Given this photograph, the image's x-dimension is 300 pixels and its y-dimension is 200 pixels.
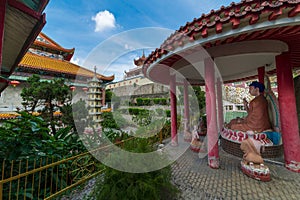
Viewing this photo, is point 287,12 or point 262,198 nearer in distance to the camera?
point 287,12

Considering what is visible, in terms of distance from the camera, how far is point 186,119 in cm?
524

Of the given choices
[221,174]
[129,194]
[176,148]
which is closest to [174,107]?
[176,148]

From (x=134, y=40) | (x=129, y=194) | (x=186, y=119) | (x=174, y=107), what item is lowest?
(x=129, y=194)

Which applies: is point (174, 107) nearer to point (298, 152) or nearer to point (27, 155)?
point (298, 152)

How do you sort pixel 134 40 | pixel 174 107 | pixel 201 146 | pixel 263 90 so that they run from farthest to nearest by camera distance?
pixel 174 107
pixel 201 146
pixel 263 90
pixel 134 40

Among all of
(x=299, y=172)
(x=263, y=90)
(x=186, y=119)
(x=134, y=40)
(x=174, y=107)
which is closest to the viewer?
(x=299, y=172)

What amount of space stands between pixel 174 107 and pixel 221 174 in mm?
2405

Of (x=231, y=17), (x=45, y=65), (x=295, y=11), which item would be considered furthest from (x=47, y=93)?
(x=45, y=65)

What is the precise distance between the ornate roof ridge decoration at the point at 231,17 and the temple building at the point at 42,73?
4.47 metres

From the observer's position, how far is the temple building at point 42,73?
10.2 metres

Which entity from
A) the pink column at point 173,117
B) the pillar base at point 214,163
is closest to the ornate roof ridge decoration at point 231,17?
the pink column at point 173,117

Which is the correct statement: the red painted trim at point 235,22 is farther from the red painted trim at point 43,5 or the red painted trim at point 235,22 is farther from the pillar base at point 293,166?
the pillar base at point 293,166

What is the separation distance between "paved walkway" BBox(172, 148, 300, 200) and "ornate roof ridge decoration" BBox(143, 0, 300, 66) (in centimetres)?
246

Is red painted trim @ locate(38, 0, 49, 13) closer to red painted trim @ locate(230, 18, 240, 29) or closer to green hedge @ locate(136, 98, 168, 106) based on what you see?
red painted trim @ locate(230, 18, 240, 29)
